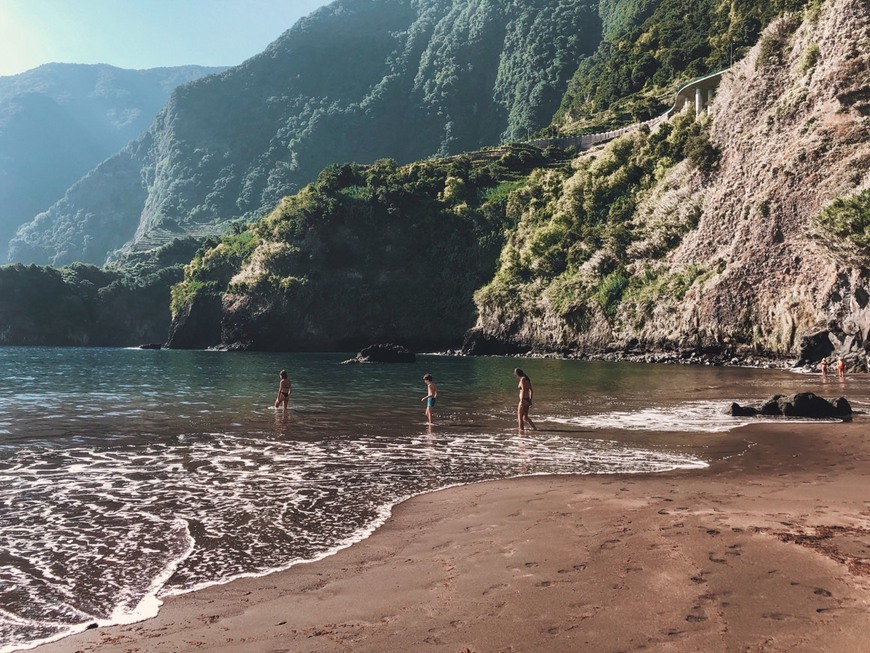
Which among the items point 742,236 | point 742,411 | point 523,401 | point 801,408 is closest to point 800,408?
point 801,408

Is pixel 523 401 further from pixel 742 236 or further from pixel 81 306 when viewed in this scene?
pixel 81 306

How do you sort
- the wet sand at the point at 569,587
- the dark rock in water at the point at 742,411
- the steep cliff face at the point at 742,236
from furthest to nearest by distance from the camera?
the steep cliff face at the point at 742,236 → the dark rock in water at the point at 742,411 → the wet sand at the point at 569,587

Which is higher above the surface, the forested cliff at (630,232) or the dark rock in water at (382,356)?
the forested cliff at (630,232)

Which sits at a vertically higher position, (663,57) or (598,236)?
(663,57)

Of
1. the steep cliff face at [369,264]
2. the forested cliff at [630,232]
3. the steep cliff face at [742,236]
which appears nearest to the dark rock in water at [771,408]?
the forested cliff at [630,232]

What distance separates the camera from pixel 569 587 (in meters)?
5.88

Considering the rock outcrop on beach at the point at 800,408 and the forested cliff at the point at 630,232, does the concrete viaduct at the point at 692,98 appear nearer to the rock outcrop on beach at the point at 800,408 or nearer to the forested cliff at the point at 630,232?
the forested cliff at the point at 630,232

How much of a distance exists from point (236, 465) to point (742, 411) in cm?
1574

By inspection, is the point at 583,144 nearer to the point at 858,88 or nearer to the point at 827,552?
the point at 858,88

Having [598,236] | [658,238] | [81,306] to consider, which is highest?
[598,236]

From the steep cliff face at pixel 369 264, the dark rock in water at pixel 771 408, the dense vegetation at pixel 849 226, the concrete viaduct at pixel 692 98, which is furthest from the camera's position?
the steep cliff face at pixel 369 264

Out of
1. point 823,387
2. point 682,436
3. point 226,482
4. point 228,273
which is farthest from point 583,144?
point 226,482

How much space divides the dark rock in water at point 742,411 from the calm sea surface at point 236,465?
0.57 m

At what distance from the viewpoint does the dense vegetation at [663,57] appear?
3935 inches
